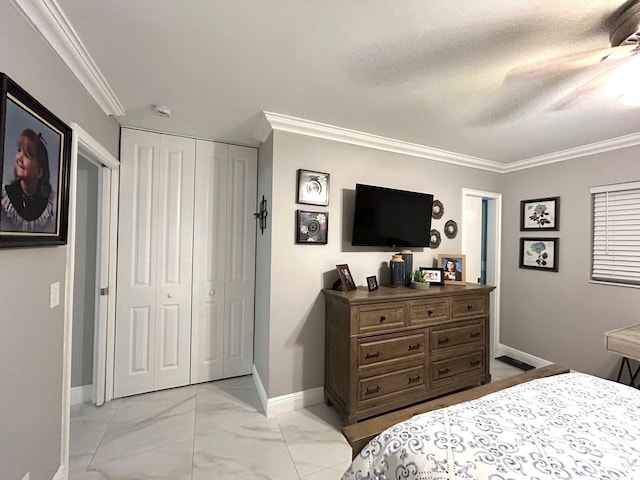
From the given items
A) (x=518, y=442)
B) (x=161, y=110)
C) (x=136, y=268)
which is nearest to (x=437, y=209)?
(x=518, y=442)

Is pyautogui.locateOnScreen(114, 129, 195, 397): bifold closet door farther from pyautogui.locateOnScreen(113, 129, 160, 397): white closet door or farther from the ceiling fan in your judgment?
the ceiling fan

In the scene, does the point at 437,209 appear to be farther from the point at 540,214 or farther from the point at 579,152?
the point at 579,152

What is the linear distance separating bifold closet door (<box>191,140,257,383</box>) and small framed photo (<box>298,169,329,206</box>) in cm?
79

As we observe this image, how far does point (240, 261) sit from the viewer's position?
297 centimetres

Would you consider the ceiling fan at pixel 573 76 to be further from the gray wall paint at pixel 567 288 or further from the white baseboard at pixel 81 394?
the white baseboard at pixel 81 394

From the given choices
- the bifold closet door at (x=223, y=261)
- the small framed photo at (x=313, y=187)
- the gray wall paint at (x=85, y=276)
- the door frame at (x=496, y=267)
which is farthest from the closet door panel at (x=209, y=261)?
the door frame at (x=496, y=267)

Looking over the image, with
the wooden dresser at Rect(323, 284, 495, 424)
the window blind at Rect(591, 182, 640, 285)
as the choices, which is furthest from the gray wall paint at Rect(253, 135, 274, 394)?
the window blind at Rect(591, 182, 640, 285)

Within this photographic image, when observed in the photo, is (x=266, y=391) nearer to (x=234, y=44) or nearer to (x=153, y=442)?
(x=153, y=442)

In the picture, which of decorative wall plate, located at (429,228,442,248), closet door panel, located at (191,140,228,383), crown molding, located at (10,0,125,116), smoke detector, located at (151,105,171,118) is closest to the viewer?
crown molding, located at (10,0,125,116)

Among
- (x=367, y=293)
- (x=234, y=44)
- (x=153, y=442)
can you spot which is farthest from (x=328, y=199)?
(x=153, y=442)

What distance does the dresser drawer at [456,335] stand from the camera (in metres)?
2.47

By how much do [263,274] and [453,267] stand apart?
199 centimetres

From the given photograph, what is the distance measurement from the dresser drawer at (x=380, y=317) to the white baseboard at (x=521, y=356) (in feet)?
7.05

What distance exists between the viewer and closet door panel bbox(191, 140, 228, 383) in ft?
9.16
